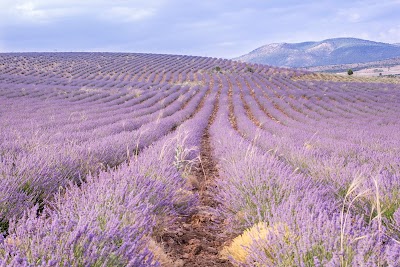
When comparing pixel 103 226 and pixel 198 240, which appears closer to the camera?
pixel 103 226

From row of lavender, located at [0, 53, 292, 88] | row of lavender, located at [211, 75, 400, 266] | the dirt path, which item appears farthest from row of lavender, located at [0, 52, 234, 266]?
row of lavender, located at [0, 53, 292, 88]

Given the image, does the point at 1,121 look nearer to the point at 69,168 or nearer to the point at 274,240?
the point at 69,168

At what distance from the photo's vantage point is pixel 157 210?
3.21 meters

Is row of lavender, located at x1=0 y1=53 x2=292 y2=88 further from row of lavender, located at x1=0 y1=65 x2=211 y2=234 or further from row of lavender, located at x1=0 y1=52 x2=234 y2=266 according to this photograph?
row of lavender, located at x1=0 y1=52 x2=234 y2=266

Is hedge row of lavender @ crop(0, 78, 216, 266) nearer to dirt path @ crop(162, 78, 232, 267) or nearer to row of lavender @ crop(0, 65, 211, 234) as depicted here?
dirt path @ crop(162, 78, 232, 267)

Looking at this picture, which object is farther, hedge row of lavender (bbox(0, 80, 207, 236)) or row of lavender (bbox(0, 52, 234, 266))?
hedge row of lavender (bbox(0, 80, 207, 236))

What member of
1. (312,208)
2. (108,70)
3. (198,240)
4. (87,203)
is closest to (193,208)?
(198,240)

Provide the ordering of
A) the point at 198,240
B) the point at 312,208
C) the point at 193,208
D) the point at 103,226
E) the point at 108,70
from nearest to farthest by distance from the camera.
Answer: the point at 103,226
the point at 312,208
the point at 198,240
the point at 193,208
the point at 108,70

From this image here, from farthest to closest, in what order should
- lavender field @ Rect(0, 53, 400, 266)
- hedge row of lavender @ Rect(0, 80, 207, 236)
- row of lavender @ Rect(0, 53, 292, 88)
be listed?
row of lavender @ Rect(0, 53, 292, 88) → hedge row of lavender @ Rect(0, 80, 207, 236) → lavender field @ Rect(0, 53, 400, 266)

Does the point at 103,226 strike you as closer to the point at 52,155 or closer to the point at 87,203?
the point at 87,203

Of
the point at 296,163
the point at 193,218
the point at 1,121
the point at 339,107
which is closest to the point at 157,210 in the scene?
the point at 193,218

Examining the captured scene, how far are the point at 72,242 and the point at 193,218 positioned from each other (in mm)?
2308

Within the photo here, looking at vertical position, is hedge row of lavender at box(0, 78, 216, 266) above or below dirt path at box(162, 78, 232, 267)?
above

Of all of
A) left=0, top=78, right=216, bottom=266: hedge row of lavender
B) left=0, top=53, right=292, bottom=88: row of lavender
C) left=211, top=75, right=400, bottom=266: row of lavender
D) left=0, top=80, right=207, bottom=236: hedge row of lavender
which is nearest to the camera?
left=0, top=78, right=216, bottom=266: hedge row of lavender
